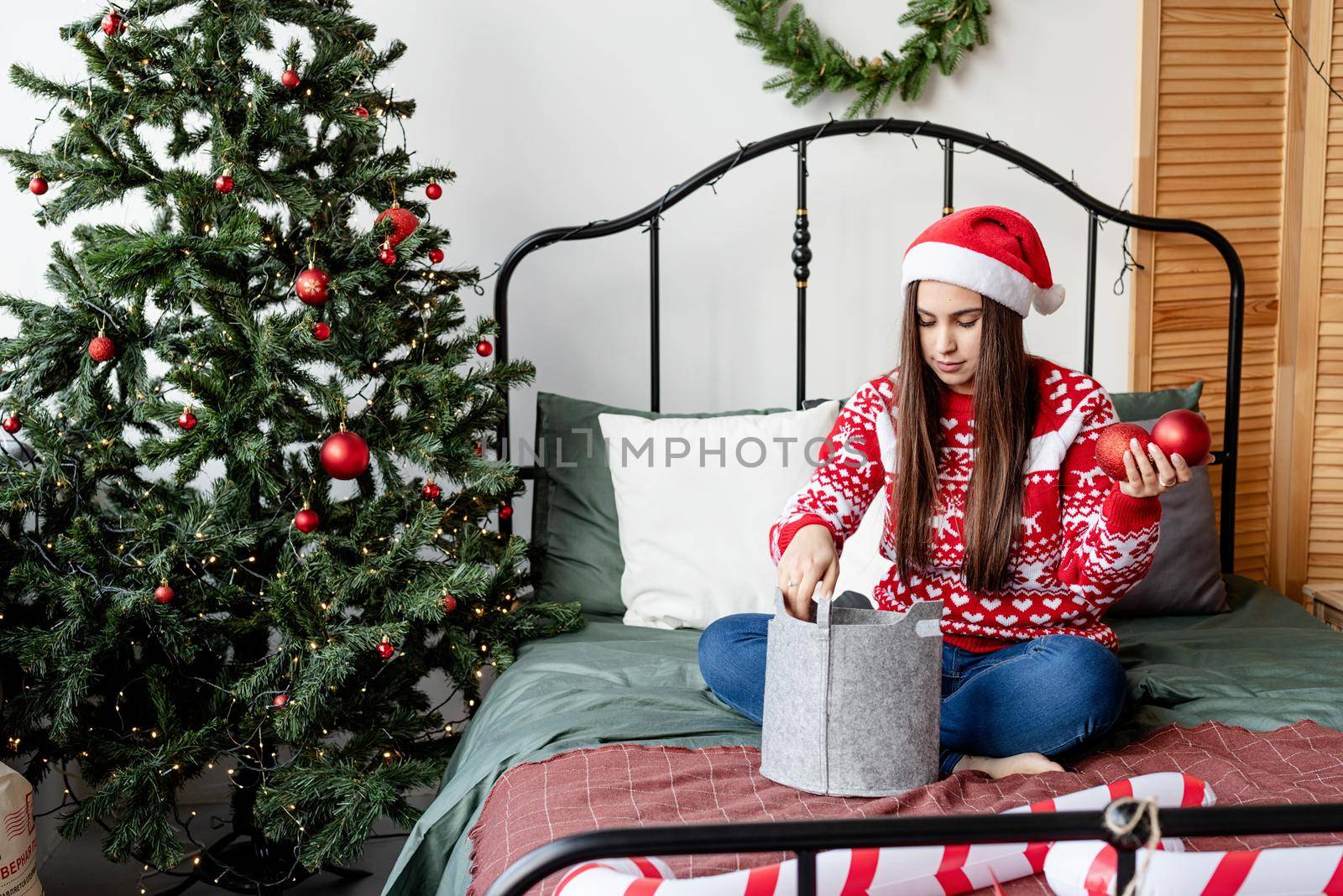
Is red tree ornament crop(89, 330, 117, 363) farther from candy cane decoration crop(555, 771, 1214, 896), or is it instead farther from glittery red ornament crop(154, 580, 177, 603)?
candy cane decoration crop(555, 771, 1214, 896)

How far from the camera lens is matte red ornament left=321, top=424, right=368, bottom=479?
4.94 ft

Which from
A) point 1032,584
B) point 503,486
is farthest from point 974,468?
point 503,486

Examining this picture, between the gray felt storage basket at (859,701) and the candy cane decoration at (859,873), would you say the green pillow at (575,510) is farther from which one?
the candy cane decoration at (859,873)

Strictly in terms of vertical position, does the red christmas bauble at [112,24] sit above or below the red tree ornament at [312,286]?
above

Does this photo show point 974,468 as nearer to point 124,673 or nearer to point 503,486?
point 503,486

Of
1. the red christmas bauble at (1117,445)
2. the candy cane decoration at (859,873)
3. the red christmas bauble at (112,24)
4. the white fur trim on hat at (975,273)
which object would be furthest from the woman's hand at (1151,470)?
the red christmas bauble at (112,24)

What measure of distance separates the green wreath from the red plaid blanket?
1442 millimetres

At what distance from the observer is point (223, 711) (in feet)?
5.30

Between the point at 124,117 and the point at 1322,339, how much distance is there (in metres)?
2.35

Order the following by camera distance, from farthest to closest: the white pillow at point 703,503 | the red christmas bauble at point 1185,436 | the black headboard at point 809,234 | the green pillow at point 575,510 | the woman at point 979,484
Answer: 1. the black headboard at point 809,234
2. the green pillow at point 575,510
3. the white pillow at point 703,503
4. the woman at point 979,484
5. the red christmas bauble at point 1185,436

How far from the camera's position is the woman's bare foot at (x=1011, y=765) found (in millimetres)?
1160

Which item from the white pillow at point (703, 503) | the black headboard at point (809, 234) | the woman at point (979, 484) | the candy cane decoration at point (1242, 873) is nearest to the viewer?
the candy cane decoration at point (1242, 873)

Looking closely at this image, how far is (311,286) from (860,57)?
1269mm

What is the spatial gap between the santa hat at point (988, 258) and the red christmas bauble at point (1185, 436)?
0.31 meters
